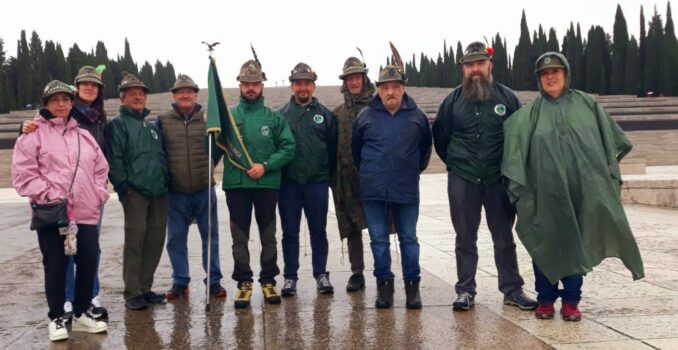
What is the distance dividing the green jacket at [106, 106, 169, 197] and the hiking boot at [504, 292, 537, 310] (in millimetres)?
2960

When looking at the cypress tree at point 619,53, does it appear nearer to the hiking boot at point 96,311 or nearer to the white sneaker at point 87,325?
the hiking boot at point 96,311

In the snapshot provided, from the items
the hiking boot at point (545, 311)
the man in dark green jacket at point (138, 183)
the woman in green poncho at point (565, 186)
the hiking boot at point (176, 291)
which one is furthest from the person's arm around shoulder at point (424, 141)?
the hiking boot at point (176, 291)

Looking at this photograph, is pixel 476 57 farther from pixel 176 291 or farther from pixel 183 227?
pixel 176 291

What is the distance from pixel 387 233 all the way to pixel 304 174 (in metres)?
0.90

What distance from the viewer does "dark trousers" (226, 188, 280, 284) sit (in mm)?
5391

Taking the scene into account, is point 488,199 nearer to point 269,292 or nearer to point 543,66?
point 543,66

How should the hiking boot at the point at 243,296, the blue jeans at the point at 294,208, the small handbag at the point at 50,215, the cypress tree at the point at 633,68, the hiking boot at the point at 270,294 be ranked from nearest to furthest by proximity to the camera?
1. the small handbag at the point at 50,215
2. the hiking boot at the point at 243,296
3. the hiking boot at the point at 270,294
4. the blue jeans at the point at 294,208
5. the cypress tree at the point at 633,68

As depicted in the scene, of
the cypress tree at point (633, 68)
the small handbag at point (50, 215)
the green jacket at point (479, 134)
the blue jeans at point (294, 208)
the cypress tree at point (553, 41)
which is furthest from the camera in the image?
the cypress tree at point (553, 41)

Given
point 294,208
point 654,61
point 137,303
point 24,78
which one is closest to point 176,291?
point 137,303

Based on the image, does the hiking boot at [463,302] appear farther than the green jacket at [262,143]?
No

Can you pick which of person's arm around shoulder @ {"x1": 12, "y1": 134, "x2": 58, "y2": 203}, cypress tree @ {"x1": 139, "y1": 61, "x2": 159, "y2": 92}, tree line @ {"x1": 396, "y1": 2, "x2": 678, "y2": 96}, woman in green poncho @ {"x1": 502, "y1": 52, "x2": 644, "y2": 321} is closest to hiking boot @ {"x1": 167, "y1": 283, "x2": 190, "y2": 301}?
person's arm around shoulder @ {"x1": 12, "y1": 134, "x2": 58, "y2": 203}

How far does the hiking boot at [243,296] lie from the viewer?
514 centimetres

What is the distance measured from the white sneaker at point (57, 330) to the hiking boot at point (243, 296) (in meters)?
Result: 1.30

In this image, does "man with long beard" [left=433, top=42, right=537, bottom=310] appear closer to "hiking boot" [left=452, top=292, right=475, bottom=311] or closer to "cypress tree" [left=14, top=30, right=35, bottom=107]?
"hiking boot" [left=452, top=292, right=475, bottom=311]
